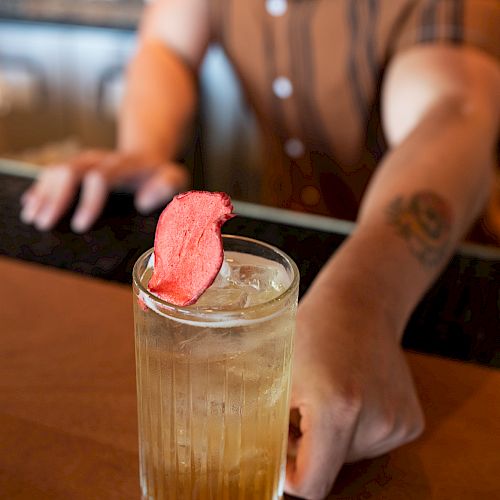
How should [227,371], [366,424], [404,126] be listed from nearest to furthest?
[227,371]
[366,424]
[404,126]

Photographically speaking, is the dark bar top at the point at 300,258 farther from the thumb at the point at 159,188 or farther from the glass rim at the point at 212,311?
the glass rim at the point at 212,311

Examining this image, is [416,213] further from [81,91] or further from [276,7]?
[81,91]

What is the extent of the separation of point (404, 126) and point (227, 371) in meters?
1.28

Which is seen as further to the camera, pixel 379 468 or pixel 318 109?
pixel 318 109

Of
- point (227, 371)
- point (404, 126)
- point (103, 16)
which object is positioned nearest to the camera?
point (227, 371)

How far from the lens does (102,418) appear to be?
2.58 ft

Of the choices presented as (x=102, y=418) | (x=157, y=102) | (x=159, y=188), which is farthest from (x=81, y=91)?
(x=102, y=418)

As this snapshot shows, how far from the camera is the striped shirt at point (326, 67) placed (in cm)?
179

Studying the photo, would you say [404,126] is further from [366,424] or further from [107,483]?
[107,483]

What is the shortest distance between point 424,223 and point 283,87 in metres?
1.19

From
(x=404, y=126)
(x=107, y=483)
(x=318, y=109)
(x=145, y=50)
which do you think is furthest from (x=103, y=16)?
(x=107, y=483)

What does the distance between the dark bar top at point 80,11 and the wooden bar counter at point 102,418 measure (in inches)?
107

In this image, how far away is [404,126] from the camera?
1700mm

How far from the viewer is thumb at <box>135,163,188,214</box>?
56.2 inches
